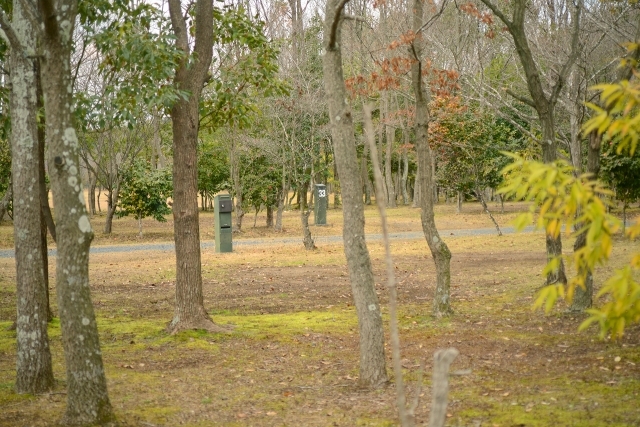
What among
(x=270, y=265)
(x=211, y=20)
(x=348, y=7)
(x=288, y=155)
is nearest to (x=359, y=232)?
(x=211, y=20)

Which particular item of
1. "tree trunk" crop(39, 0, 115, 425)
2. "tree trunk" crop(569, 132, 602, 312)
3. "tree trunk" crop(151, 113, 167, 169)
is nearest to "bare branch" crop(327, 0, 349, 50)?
"tree trunk" crop(39, 0, 115, 425)

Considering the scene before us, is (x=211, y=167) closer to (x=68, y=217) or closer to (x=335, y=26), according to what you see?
(x=335, y=26)

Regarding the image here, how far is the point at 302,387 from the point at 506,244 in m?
15.7

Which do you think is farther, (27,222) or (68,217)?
(27,222)

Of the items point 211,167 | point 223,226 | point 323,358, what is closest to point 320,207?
point 223,226

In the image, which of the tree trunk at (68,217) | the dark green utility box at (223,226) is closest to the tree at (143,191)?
the dark green utility box at (223,226)

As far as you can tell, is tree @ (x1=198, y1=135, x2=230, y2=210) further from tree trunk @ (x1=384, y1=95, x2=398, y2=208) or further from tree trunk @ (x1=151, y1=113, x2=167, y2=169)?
tree trunk @ (x1=384, y1=95, x2=398, y2=208)

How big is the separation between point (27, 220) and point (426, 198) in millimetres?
5782

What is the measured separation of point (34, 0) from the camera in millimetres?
6652

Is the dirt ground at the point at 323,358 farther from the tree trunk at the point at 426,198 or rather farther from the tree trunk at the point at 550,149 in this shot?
the tree trunk at the point at 550,149

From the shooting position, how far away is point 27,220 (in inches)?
268

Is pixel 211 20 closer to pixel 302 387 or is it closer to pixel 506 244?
pixel 302 387

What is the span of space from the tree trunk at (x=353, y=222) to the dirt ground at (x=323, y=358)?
0.34 m

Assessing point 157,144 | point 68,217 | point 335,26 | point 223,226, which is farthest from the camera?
point 157,144
